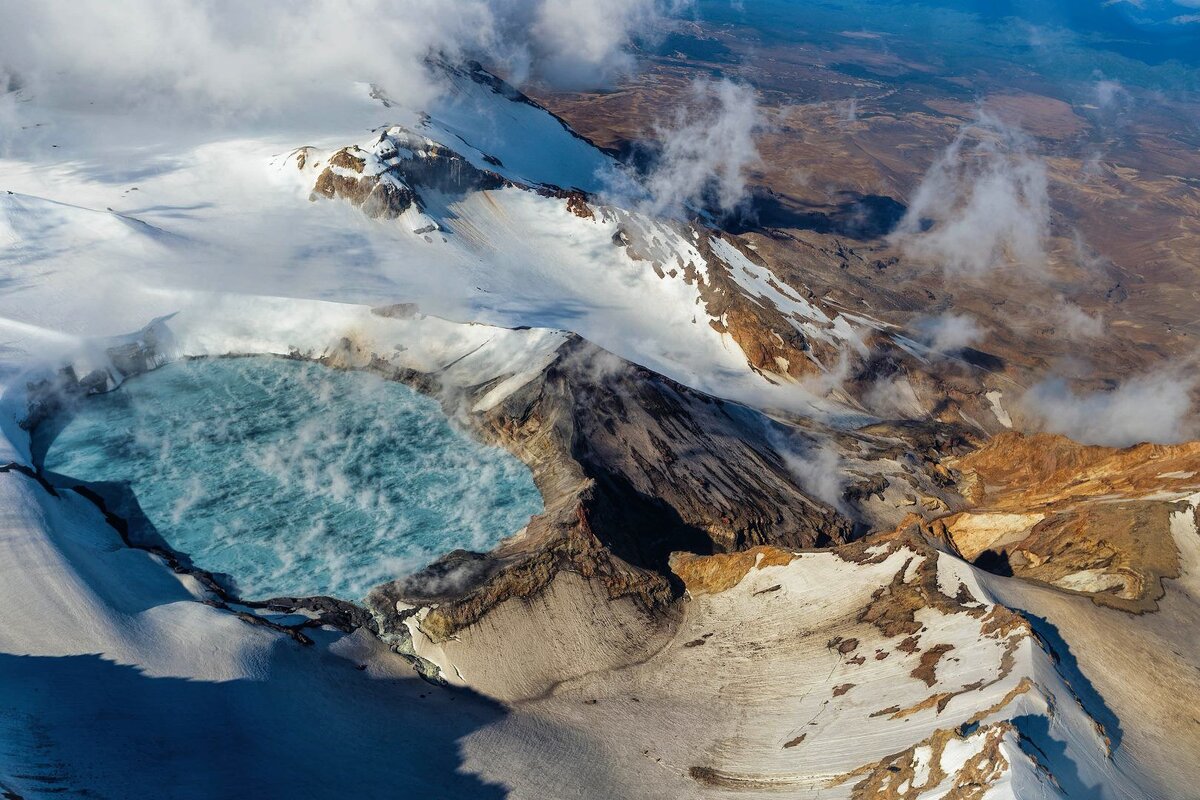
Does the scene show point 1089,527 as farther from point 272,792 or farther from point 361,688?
point 272,792

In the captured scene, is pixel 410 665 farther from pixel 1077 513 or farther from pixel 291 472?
pixel 1077 513

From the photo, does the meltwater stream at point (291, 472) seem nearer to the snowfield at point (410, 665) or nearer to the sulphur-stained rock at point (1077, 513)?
the snowfield at point (410, 665)

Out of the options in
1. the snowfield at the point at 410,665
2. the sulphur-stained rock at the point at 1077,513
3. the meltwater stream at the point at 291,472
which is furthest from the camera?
the meltwater stream at the point at 291,472

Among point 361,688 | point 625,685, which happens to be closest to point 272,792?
point 361,688

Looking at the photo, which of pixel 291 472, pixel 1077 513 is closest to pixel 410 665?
pixel 291 472

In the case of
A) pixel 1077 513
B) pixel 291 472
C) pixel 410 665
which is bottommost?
pixel 410 665

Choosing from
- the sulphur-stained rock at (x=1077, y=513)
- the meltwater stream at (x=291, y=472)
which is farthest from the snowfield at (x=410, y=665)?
the sulphur-stained rock at (x=1077, y=513)

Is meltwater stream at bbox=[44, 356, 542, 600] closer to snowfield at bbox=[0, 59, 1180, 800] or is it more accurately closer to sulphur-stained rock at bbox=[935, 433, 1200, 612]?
snowfield at bbox=[0, 59, 1180, 800]

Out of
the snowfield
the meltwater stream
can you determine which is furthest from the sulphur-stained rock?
the meltwater stream
